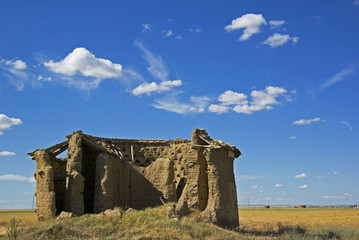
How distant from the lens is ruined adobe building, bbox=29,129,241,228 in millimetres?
19969

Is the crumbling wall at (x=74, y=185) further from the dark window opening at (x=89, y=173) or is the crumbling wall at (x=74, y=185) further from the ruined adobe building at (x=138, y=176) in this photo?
the dark window opening at (x=89, y=173)

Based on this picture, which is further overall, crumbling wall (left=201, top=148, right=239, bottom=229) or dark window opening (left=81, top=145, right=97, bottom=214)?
dark window opening (left=81, top=145, right=97, bottom=214)

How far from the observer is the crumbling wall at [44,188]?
63.5 ft

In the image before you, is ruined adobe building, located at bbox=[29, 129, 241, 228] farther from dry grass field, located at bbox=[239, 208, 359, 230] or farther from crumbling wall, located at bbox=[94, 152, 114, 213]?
dry grass field, located at bbox=[239, 208, 359, 230]

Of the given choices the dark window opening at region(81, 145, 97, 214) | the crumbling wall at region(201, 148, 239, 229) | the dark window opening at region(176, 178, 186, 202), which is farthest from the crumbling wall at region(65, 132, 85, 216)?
the crumbling wall at region(201, 148, 239, 229)

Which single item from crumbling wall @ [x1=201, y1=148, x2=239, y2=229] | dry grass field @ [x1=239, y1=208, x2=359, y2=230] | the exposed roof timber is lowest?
dry grass field @ [x1=239, y1=208, x2=359, y2=230]

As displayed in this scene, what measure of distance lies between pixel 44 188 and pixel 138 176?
5.22m

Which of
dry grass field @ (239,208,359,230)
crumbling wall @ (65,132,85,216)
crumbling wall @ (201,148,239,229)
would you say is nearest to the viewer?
crumbling wall @ (65,132,85,216)

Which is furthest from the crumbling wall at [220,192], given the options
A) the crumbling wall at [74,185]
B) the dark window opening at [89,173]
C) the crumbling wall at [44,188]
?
the crumbling wall at [44,188]

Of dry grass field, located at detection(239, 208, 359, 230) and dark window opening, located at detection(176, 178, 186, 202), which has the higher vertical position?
dark window opening, located at detection(176, 178, 186, 202)

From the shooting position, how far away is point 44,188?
19609 mm

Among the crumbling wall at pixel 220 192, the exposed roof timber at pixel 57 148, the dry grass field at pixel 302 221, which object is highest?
the exposed roof timber at pixel 57 148

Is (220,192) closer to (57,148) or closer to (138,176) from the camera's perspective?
(138,176)

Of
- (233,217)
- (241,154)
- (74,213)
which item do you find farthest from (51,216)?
(241,154)
